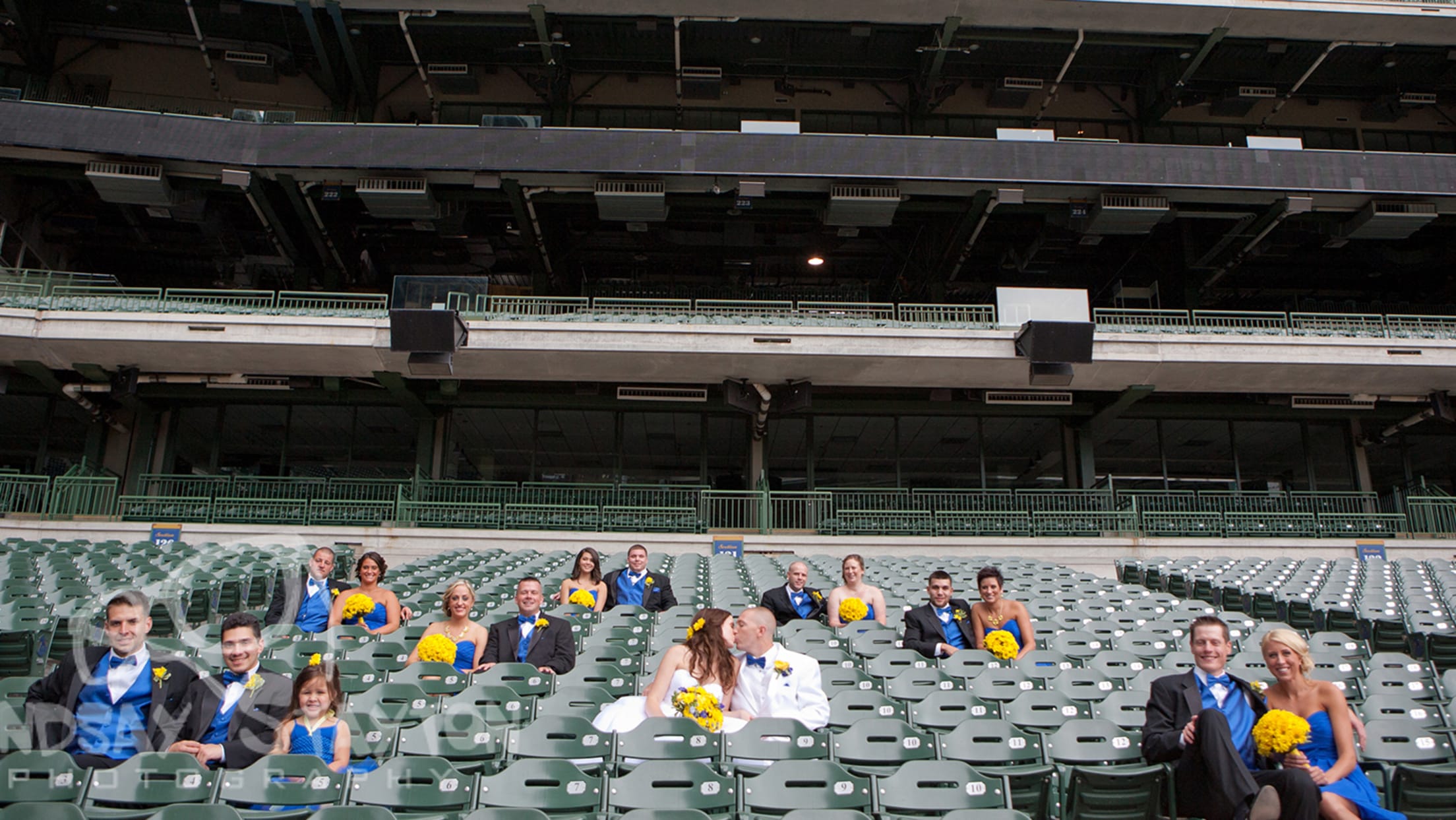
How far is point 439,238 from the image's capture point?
84.4 feet

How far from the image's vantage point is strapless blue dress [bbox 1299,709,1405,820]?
4.50 meters

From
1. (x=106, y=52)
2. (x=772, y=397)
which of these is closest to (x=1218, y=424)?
(x=772, y=397)

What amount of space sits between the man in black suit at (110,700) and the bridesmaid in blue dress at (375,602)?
124 inches

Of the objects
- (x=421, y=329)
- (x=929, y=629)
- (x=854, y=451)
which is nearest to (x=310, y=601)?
(x=929, y=629)

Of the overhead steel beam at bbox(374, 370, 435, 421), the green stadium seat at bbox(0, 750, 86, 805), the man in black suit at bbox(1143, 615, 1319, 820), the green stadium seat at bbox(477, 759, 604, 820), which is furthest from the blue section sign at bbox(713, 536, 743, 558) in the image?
the green stadium seat at bbox(0, 750, 86, 805)

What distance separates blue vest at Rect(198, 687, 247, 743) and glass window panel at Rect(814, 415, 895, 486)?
18.7m

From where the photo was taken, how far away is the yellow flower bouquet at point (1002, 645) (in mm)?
7277

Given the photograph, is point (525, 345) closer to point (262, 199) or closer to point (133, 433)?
point (262, 199)

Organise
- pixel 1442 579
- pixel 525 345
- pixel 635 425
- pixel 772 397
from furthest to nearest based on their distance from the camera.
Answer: pixel 635 425 < pixel 772 397 < pixel 525 345 < pixel 1442 579

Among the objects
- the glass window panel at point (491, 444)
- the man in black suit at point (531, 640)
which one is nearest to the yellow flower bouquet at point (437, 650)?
the man in black suit at point (531, 640)

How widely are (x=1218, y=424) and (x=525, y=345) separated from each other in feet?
56.3

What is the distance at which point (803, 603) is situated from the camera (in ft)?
29.7

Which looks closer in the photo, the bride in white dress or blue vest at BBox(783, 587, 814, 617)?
the bride in white dress

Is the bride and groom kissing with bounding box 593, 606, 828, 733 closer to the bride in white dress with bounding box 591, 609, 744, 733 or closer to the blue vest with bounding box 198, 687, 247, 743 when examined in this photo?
the bride in white dress with bounding box 591, 609, 744, 733
